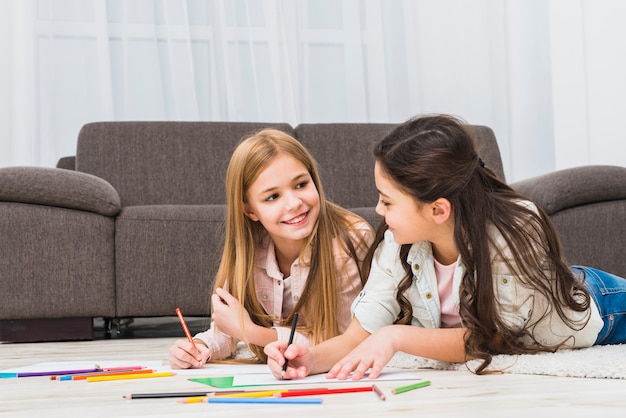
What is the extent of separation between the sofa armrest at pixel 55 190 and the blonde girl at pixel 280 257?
801 mm

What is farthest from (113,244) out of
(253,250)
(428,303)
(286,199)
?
(428,303)

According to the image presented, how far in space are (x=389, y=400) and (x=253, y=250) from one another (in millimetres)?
787

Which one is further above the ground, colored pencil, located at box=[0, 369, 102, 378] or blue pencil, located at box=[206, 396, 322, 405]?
blue pencil, located at box=[206, 396, 322, 405]

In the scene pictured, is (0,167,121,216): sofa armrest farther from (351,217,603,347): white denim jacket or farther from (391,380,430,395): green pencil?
(391,380,430,395): green pencil

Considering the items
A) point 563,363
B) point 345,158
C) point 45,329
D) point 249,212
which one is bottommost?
point 45,329

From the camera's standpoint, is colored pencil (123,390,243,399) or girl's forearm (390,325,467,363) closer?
colored pencil (123,390,243,399)

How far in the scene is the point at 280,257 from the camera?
191cm

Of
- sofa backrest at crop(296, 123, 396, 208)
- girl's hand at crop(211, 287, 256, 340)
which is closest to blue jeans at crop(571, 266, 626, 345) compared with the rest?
girl's hand at crop(211, 287, 256, 340)

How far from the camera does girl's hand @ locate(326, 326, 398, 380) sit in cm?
133

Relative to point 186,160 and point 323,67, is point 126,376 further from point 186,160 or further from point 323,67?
point 323,67

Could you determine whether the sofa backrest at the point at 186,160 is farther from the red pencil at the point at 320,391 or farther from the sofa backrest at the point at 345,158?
the red pencil at the point at 320,391

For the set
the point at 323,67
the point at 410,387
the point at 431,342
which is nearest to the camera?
the point at 410,387

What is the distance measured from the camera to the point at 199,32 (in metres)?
3.62

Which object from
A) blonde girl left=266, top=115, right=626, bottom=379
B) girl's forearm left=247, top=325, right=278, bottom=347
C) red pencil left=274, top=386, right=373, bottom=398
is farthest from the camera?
girl's forearm left=247, top=325, right=278, bottom=347
